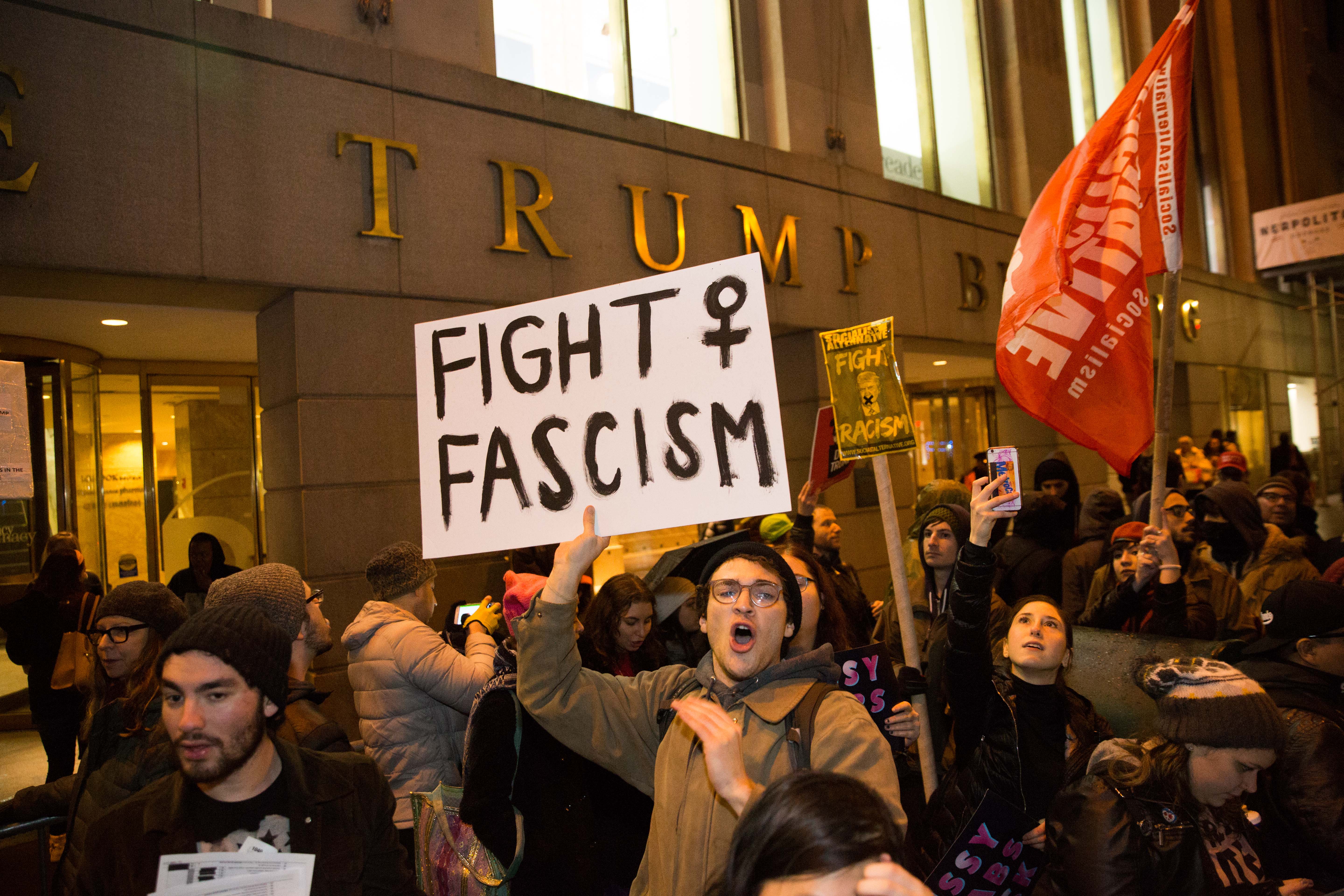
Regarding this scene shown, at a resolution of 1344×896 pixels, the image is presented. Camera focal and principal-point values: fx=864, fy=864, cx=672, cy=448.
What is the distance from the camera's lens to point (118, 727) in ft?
9.03

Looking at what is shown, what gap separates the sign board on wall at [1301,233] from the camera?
17406 mm

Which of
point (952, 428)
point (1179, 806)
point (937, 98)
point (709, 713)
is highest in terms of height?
point (937, 98)

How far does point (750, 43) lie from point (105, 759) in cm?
979

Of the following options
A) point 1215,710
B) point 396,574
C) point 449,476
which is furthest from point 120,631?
point 1215,710

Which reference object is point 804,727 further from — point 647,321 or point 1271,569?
point 1271,569

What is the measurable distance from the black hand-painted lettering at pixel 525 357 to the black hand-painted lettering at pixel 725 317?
1.77 ft

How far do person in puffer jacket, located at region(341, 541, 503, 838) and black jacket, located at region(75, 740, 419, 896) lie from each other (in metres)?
1.39

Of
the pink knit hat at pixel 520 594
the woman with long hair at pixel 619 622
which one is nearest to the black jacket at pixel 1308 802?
the woman with long hair at pixel 619 622

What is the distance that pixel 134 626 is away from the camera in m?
3.08

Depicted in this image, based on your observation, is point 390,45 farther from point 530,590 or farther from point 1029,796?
point 1029,796

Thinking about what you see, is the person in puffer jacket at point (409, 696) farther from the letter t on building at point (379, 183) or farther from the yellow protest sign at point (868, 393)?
the letter t on building at point (379, 183)

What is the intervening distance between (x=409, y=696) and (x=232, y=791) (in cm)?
171

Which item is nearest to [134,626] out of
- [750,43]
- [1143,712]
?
[1143,712]

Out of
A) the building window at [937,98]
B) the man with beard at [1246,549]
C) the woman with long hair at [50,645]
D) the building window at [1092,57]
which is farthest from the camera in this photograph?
the building window at [1092,57]
